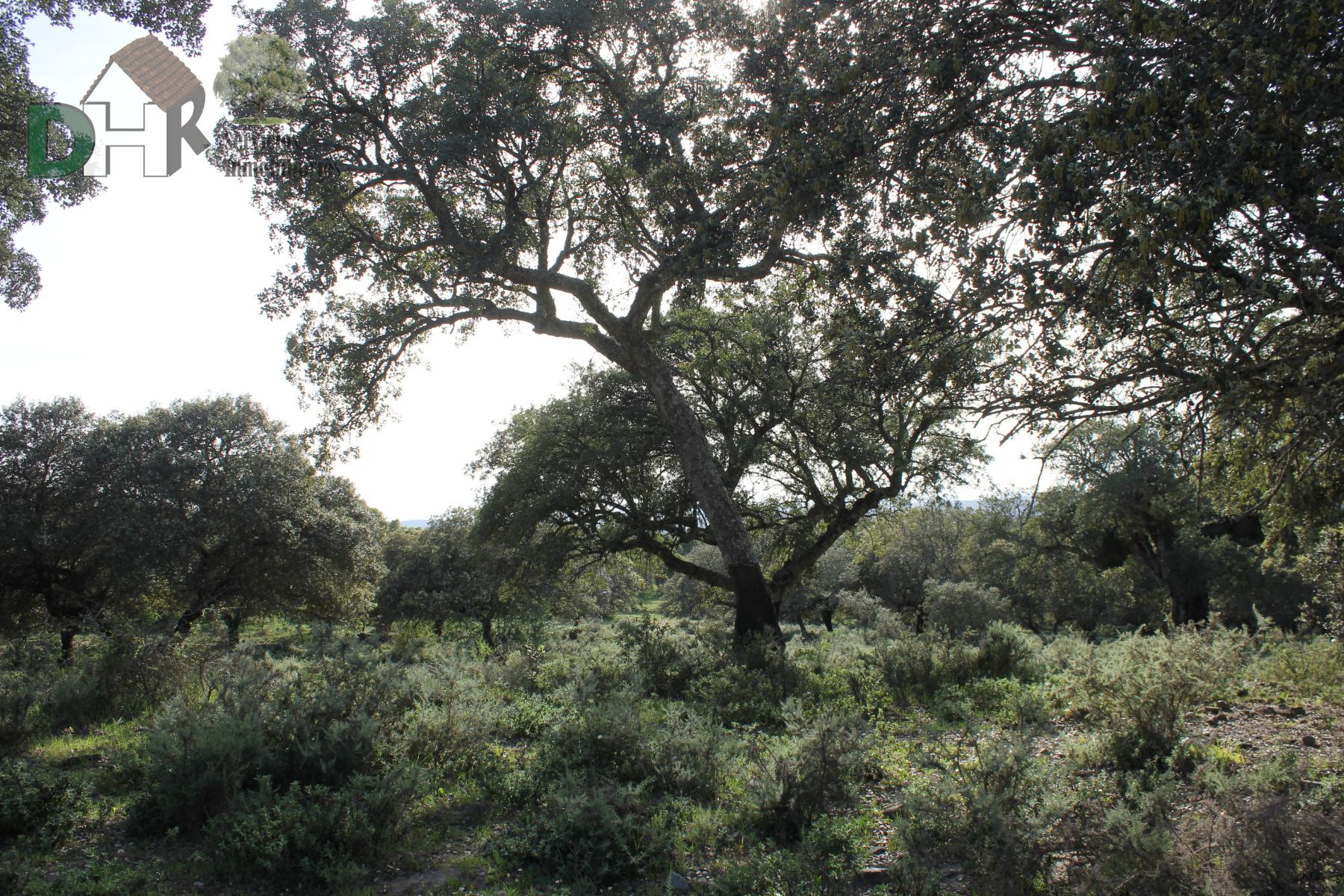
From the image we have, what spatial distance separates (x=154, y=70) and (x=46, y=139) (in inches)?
69.7

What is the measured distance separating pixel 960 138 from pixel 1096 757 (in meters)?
5.74

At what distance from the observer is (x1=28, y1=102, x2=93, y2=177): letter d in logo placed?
30.5ft

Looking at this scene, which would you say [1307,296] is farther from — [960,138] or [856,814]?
[856,814]

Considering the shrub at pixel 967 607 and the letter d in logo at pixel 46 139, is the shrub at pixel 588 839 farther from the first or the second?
the shrub at pixel 967 607

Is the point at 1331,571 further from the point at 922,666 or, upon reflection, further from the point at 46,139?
the point at 46,139

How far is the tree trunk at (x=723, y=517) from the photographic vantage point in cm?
1326

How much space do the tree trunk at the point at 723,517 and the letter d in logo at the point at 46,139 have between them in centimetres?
899

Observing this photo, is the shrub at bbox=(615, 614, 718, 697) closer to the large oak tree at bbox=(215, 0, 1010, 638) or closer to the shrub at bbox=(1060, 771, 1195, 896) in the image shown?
the large oak tree at bbox=(215, 0, 1010, 638)

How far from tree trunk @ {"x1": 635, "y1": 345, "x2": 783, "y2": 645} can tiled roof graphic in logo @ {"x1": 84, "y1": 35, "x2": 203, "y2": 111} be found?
323 inches

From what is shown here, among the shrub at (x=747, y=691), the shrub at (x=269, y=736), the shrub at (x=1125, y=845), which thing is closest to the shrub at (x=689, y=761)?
the shrub at (x=747, y=691)

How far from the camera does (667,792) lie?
6137mm

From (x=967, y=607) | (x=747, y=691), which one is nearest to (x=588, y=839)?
(x=747, y=691)

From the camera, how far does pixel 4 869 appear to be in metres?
4.34

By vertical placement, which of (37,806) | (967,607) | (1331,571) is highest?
(1331,571)
